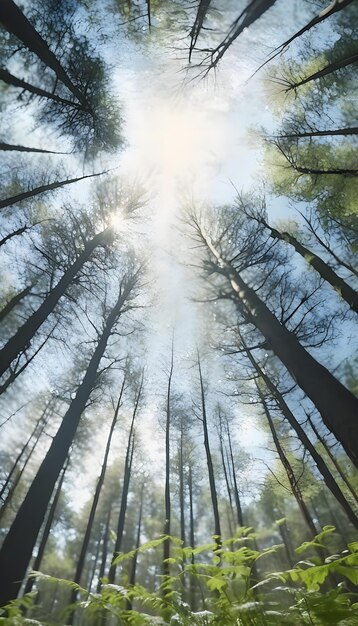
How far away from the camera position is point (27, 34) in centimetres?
530

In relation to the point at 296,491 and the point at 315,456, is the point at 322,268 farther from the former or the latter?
the point at 296,491

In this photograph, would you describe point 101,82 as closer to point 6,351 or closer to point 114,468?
point 6,351

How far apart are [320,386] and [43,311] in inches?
240

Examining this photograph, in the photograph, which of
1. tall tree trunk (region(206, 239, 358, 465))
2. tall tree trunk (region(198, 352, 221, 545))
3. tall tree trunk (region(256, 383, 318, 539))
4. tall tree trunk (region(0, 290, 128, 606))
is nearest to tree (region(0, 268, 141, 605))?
tall tree trunk (region(0, 290, 128, 606))

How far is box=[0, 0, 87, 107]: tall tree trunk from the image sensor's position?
508cm

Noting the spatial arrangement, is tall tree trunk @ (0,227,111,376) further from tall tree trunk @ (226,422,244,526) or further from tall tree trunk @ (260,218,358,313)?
→ tall tree trunk @ (226,422,244,526)

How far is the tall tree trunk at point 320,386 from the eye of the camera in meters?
2.93

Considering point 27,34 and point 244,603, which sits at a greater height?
point 27,34

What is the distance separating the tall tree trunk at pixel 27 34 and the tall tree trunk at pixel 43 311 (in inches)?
166

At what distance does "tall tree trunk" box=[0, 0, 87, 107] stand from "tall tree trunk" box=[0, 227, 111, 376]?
4.22 metres

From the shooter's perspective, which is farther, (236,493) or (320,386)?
(236,493)

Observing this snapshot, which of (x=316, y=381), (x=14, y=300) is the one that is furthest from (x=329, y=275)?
(x=14, y=300)

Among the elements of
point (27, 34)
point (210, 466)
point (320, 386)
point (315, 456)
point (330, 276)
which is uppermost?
point (210, 466)

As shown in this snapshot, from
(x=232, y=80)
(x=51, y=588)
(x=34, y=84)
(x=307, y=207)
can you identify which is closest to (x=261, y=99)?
(x=232, y=80)
